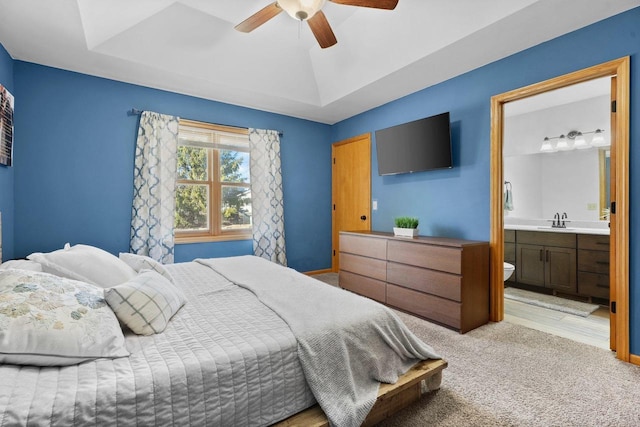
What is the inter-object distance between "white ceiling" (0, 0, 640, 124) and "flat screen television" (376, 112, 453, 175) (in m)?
0.48

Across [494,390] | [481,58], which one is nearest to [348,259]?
[494,390]

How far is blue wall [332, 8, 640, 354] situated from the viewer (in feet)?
7.06

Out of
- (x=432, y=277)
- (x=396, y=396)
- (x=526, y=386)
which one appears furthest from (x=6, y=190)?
(x=526, y=386)

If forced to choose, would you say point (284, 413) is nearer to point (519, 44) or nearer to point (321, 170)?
point (519, 44)

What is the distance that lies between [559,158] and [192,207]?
5078 mm

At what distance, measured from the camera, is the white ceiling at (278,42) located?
231 centimetres

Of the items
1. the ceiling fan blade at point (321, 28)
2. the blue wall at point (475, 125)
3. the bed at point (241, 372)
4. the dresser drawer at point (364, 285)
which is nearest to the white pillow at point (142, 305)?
the bed at point (241, 372)

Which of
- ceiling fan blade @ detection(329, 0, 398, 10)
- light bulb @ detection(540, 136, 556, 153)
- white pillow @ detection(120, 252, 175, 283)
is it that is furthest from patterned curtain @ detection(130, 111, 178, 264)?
light bulb @ detection(540, 136, 556, 153)

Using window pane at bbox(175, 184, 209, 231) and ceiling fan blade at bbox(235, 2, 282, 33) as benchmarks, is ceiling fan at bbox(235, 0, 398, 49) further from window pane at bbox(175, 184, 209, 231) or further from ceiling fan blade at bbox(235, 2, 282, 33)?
window pane at bbox(175, 184, 209, 231)

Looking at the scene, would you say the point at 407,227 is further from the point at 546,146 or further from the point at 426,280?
the point at 546,146

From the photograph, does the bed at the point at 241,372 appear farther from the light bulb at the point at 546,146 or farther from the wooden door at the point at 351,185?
the light bulb at the point at 546,146

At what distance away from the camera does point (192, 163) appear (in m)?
3.93

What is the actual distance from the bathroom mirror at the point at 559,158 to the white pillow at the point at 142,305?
4.64 metres

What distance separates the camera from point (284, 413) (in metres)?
1.21
